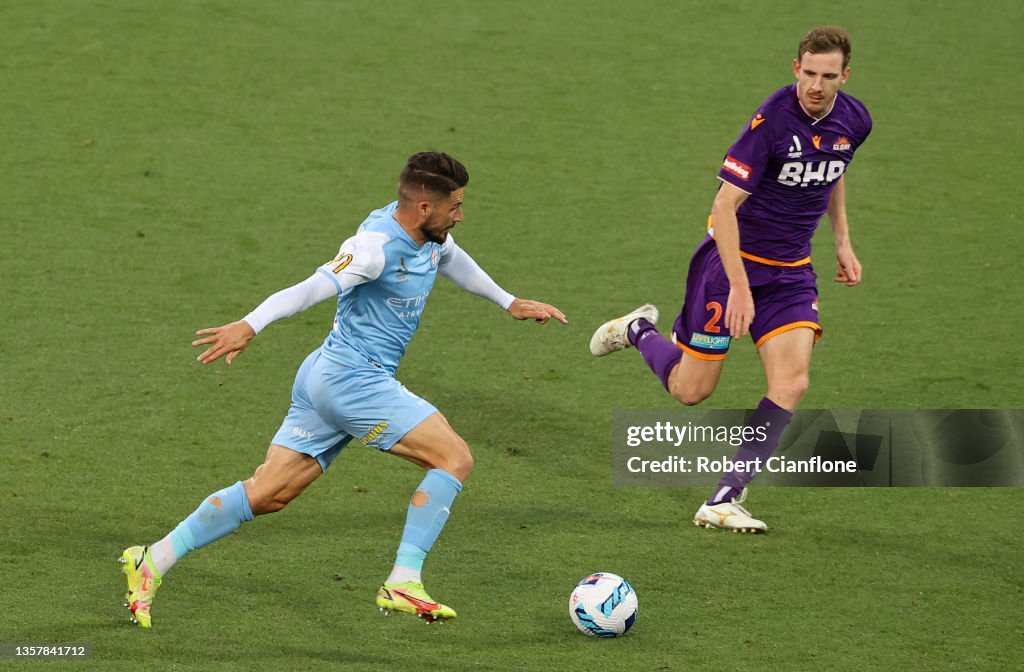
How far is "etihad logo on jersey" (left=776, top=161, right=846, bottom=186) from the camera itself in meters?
6.53

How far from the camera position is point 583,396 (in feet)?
27.2

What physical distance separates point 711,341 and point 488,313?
110 inches

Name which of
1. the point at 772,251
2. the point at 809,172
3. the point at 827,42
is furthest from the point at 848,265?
the point at 827,42

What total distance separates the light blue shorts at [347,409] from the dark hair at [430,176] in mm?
725

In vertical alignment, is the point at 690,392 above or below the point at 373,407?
below

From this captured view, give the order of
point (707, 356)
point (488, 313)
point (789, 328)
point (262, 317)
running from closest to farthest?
1. point (262, 317)
2. point (789, 328)
3. point (707, 356)
4. point (488, 313)

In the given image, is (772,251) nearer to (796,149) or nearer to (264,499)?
(796,149)

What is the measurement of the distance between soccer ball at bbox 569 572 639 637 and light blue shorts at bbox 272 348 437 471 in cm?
93

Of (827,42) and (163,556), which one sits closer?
(163,556)

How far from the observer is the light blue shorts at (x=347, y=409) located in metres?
5.55

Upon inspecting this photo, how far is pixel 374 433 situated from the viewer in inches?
219

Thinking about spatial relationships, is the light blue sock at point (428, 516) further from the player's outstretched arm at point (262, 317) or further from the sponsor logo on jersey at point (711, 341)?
the sponsor logo on jersey at point (711, 341)

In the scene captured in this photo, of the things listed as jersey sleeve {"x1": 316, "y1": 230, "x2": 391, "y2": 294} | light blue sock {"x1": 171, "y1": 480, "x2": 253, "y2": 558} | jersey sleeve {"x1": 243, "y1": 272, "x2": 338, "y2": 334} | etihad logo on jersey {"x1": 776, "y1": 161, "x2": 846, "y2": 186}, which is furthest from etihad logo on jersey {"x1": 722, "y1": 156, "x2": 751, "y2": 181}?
light blue sock {"x1": 171, "y1": 480, "x2": 253, "y2": 558}

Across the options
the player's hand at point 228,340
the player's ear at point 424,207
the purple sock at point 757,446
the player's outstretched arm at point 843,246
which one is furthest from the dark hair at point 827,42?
the player's hand at point 228,340
